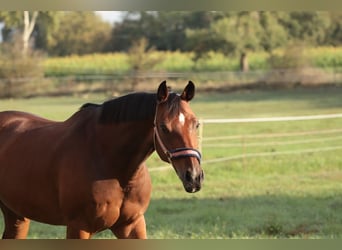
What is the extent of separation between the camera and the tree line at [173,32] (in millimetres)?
10633

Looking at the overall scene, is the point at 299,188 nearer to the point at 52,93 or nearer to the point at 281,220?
the point at 281,220

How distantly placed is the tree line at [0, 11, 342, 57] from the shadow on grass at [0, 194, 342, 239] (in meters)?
6.10

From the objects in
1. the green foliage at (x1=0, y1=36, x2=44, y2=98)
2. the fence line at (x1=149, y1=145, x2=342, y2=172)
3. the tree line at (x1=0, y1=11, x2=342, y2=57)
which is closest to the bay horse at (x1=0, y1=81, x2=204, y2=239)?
the fence line at (x1=149, y1=145, x2=342, y2=172)

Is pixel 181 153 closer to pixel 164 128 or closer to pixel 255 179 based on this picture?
pixel 164 128

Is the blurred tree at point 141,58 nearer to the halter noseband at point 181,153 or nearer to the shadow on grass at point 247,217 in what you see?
the shadow on grass at point 247,217

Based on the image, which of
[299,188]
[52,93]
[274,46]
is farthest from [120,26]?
[299,188]

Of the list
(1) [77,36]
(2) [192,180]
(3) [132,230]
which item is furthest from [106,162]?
(1) [77,36]

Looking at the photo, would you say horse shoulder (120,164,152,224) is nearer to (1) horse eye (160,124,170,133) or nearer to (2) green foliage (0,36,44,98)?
(1) horse eye (160,124,170,133)

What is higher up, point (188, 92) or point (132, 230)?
point (188, 92)

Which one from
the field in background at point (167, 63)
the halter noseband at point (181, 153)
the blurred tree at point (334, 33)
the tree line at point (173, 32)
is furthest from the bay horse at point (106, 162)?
the blurred tree at point (334, 33)

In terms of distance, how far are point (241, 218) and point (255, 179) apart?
1.69 metres

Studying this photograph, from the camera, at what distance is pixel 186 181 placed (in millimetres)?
1394

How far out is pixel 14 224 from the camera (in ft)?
6.69
